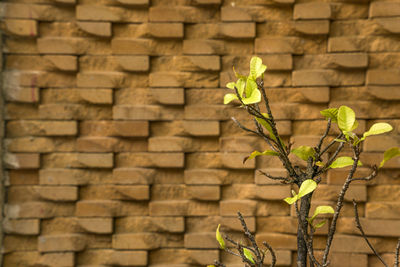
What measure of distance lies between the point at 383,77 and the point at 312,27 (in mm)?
292

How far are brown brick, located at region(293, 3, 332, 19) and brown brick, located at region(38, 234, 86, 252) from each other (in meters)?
Result: 1.09

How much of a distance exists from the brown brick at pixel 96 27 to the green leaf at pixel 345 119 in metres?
0.93

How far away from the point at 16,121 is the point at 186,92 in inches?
24.0

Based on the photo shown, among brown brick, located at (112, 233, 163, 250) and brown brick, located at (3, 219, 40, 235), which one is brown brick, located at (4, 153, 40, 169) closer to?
brown brick, located at (3, 219, 40, 235)

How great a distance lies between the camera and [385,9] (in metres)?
1.37

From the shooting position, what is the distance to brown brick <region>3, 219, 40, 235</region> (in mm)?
1444

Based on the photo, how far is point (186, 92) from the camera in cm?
144

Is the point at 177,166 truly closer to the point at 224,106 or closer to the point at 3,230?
the point at 224,106

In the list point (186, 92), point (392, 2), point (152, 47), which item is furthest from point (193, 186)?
point (392, 2)

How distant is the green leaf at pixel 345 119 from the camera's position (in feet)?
2.56

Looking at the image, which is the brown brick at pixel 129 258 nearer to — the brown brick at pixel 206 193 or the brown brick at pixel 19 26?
the brown brick at pixel 206 193

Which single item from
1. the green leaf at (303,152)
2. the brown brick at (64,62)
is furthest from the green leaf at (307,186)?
the brown brick at (64,62)

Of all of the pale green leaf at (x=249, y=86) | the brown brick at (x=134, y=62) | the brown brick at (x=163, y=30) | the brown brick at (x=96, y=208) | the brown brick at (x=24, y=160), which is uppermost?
the brown brick at (x=163, y=30)

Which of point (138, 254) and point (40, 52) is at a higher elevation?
point (40, 52)
